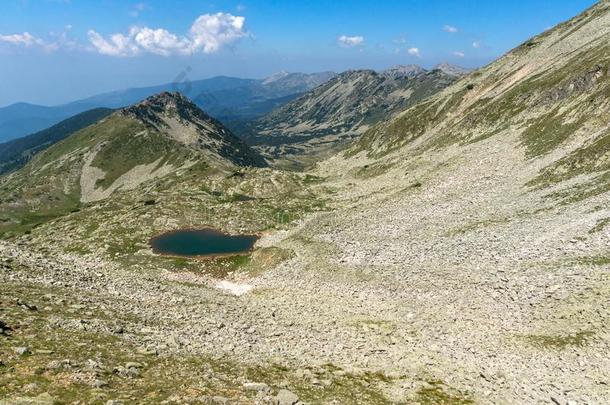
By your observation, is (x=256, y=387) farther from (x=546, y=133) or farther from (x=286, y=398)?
(x=546, y=133)

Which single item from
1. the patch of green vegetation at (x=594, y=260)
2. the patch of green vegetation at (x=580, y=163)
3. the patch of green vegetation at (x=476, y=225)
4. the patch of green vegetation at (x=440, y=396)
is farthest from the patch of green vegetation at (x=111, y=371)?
the patch of green vegetation at (x=580, y=163)

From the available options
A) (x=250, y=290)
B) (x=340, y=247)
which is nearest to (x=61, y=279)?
(x=250, y=290)

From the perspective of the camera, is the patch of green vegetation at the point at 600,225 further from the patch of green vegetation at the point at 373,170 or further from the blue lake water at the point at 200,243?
the patch of green vegetation at the point at 373,170

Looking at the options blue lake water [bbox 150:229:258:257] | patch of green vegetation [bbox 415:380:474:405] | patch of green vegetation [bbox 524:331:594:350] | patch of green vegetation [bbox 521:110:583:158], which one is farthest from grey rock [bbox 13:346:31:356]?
patch of green vegetation [bbox 521:110:583:158]

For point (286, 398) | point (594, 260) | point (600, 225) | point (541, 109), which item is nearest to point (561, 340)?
point (594, 260)

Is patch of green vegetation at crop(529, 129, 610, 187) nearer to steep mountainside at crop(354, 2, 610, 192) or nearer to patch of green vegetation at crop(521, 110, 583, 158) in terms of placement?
steep mountainside at crop(354, 2, 610, 192)

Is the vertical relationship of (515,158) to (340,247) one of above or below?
above

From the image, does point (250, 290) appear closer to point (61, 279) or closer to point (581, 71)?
point (61, 279)
